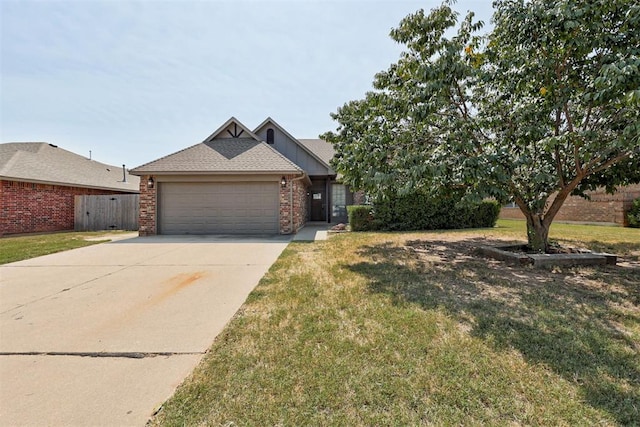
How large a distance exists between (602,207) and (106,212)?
969 inches

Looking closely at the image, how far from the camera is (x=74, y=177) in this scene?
14.9 m

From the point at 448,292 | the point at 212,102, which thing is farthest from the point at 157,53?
the point at 448,292

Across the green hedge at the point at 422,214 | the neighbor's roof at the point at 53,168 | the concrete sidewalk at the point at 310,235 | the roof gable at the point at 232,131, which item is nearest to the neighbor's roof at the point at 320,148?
the roof gable at the point at 232,131

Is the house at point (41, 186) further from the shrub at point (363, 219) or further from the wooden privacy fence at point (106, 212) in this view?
the shrub at point (363, 219)

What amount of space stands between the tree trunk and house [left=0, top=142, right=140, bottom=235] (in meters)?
18.9

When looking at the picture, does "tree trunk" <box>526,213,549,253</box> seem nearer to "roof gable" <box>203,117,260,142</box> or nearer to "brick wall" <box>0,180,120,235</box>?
"roof gable" <box>203,117,260,142</box>

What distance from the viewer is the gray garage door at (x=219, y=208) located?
1113 cm

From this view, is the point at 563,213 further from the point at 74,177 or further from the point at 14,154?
the point at 14,154

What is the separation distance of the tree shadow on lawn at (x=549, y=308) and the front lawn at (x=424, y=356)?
15mm

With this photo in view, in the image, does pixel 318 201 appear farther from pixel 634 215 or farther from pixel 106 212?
pixel 634 215

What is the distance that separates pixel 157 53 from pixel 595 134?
10.5 metres

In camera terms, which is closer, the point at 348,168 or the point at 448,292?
the point at 448,292

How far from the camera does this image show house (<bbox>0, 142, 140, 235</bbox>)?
12.1 m

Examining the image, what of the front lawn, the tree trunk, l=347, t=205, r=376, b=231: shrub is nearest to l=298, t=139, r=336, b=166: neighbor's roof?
l=347, t=205, r=376, b=231: shrub
